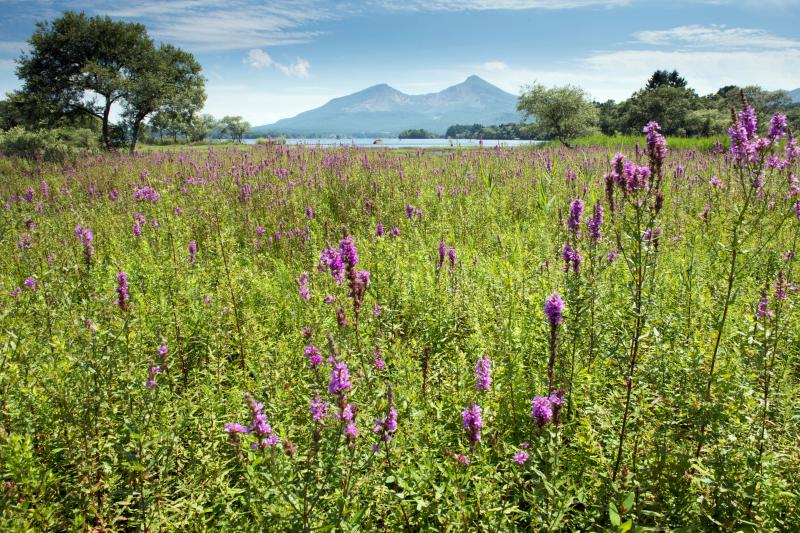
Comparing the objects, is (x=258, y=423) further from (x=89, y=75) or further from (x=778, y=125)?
(x=89, y=75)


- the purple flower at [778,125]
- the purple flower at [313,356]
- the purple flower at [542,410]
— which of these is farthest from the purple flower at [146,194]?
A: the purple flower at [778,125]

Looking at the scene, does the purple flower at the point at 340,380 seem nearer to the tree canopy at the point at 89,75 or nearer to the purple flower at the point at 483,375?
the purple flower at the point at 483,375

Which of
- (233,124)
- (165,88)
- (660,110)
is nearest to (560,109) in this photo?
(660,110)

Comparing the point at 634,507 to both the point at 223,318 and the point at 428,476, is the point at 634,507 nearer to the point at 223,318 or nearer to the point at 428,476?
the point at 428,476

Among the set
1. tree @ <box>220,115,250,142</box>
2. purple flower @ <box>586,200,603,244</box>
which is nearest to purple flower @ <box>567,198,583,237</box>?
purple flower @ <box>586,200,603,244</box>

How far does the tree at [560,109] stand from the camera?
37.5 m

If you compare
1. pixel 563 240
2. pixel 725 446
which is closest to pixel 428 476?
pixel 725 446

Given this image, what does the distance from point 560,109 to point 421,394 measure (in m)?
40.7

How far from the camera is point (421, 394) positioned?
2.88m

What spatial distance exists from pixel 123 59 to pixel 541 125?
34776 millimetres

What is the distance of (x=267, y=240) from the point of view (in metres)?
Answer: 7.25

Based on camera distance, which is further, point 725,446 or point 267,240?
point 267,240

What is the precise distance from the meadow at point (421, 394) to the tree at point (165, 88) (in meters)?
26.5

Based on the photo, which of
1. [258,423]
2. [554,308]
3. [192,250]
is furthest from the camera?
[192,250]
